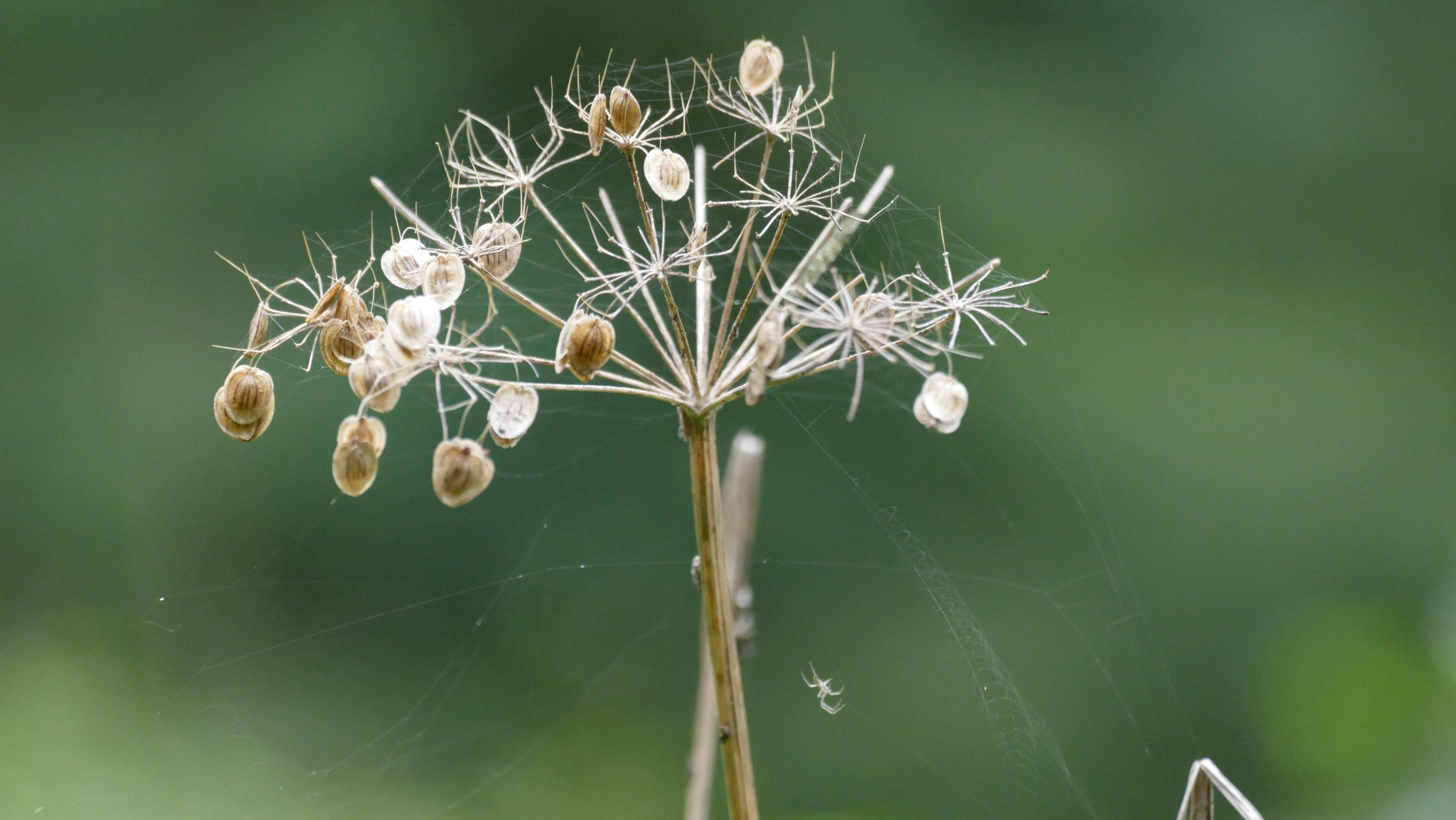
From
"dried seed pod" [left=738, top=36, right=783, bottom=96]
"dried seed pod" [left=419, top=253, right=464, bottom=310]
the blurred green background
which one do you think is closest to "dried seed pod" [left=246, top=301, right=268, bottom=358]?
"dried seed pod" [left=419, top=253, right=464, bottom=310]

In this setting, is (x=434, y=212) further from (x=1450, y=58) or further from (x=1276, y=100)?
A: (x=1450, y=58)

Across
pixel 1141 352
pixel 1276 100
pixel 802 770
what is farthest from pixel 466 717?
pixel 1276 100

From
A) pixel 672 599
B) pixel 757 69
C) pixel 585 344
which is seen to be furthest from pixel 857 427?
pixel 585 344

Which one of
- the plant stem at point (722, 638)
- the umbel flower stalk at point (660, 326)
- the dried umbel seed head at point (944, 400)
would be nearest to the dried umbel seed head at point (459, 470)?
the umbel flower stalk at point (660, 326)

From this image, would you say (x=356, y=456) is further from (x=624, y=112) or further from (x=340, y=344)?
(x=624, y=112)

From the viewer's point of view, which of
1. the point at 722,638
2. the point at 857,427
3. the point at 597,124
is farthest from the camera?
the point at 857,427

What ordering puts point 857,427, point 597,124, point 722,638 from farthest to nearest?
point 857,427 < point 597,124 < point 722,638

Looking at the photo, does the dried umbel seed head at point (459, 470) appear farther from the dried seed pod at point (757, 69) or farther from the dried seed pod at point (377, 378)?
the dried seed pod at point (757, 69)
